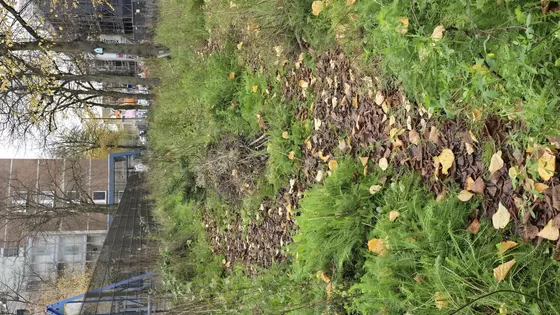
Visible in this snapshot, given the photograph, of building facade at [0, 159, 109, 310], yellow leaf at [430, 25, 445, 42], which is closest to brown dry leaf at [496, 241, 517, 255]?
yellow leaf at [430, 25, 445, 42]

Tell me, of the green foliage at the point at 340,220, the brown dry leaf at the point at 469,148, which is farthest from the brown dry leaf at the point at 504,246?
the green foliage at the point at 340,220

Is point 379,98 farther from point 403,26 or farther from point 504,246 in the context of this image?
point 504,246

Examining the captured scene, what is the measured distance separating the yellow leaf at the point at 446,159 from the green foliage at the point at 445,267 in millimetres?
216

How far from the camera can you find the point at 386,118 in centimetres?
350

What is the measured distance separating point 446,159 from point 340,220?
1070mm

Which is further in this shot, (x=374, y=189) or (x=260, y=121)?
(x=260, y=121)

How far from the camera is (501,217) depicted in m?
2.52

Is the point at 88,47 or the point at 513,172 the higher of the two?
the point at 88,47

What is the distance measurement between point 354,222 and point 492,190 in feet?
4.04

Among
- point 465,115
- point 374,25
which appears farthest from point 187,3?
point 465,115

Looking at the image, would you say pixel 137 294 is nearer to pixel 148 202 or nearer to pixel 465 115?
pixel 148 202

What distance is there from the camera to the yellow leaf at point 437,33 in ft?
8.54

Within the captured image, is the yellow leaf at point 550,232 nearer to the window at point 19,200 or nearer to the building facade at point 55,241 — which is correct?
the window at point 19,200

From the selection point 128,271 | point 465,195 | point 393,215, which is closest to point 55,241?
point 128,271
